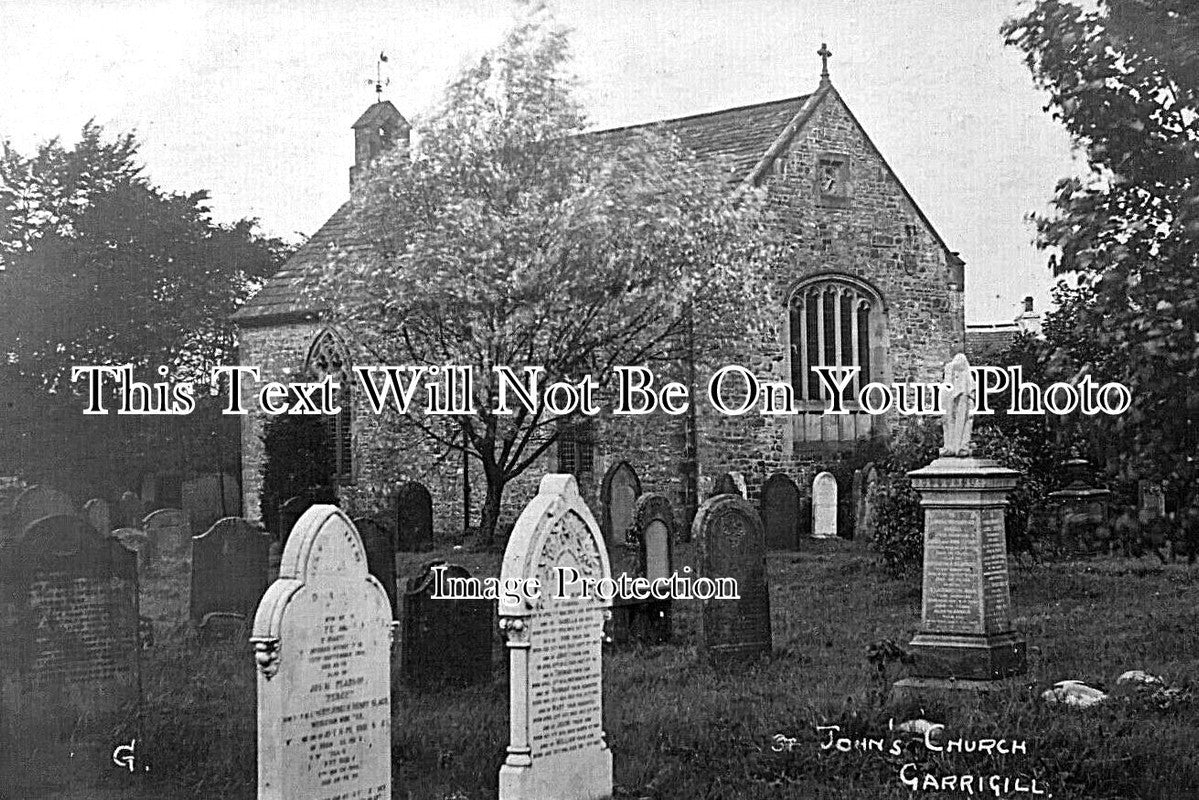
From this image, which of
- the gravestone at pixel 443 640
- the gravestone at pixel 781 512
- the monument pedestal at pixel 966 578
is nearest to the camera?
the gravestone at pixel 443 640

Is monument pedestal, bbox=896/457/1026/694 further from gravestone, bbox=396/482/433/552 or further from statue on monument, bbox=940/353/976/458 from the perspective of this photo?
gravestone, bbox=396/482/433/552

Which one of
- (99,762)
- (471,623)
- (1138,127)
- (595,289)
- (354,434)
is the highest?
(1138,127)

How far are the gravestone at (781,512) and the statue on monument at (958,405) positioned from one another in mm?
1379

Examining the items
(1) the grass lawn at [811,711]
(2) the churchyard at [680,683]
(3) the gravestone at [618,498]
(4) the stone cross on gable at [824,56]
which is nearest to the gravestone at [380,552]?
(2) the churchyard at [680,683]

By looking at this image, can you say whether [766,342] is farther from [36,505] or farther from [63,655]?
[36,505]

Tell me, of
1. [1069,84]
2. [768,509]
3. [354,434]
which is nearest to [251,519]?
[354,434]

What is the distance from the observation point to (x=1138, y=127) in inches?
287

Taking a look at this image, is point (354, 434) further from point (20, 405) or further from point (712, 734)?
point (712, 734)

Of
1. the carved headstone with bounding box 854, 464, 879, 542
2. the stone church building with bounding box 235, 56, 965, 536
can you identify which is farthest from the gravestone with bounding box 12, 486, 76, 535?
the carved headstone with bounding box 854, 464, 879, 542

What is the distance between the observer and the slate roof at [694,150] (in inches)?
344

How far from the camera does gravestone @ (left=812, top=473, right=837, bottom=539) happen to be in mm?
9609

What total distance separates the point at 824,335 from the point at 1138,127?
7.39ft

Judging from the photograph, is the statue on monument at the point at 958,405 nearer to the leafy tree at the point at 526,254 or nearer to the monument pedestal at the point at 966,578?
the monument pedestal at the point at 966,578

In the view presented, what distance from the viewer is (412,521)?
9727 mm
